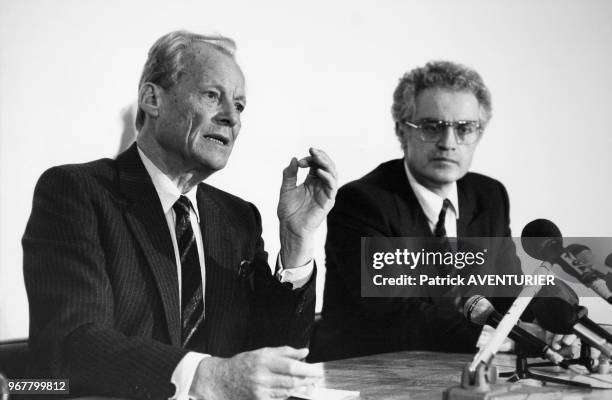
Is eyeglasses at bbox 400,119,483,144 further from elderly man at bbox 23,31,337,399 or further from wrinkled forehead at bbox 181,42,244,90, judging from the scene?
wrinkled forehead at bbox 181,42,244,90

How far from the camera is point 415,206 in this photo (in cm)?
301

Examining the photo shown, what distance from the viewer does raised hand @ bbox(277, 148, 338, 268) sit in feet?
7.04

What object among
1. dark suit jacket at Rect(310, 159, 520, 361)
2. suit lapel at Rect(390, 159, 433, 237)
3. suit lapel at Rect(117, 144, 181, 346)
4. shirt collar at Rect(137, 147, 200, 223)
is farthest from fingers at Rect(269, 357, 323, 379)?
suit lapel at Rect(390, 159, 433, 237)

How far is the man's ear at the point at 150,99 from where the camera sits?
2.22m

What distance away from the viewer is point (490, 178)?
3.38 metres

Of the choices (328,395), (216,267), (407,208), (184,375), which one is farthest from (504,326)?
(407,208)

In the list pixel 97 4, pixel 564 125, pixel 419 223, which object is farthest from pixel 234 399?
pixel 564 125

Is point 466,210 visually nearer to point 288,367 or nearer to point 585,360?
point 585,360

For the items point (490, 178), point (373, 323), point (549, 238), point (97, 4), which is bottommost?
point (373, 323)

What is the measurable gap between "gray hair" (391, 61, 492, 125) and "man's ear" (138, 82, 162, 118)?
4.31 ft

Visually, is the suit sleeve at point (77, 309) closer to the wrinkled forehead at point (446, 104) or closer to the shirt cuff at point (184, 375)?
the shirt cuff at point (184, 375)

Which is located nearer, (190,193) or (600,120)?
(190,193)

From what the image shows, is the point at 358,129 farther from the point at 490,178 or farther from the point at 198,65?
the point at 198,65

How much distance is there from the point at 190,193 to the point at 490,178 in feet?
5.50
